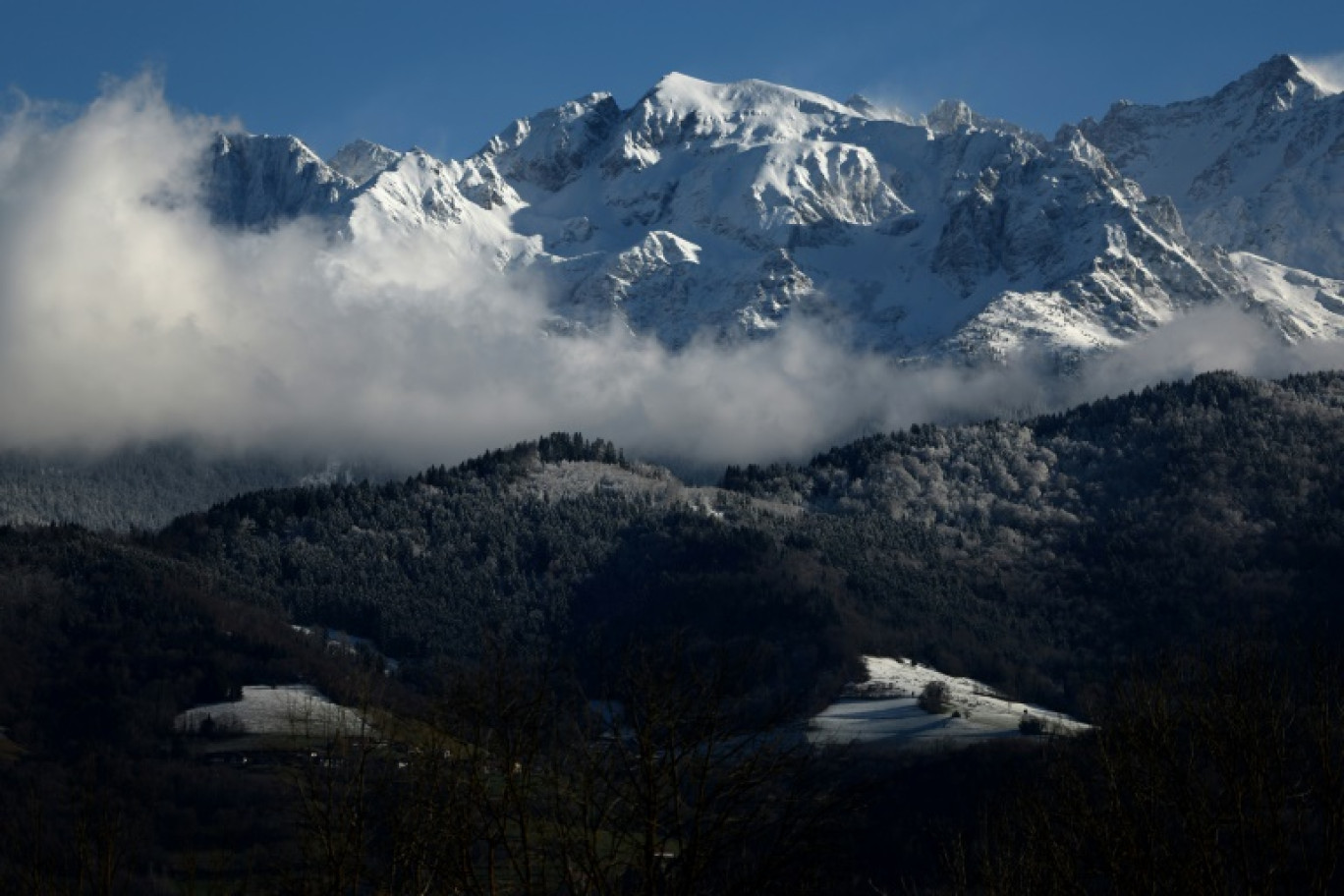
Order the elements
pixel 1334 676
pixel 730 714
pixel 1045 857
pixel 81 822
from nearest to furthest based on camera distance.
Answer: pixel 730 714 → pixel 81 822 → pixel 1045 857 → pixel 1334 676

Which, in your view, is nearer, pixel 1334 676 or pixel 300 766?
pixel 300 766

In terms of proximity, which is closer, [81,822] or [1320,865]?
[1320,865]

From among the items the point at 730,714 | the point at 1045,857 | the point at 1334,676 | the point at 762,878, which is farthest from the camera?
the point at 1334,676

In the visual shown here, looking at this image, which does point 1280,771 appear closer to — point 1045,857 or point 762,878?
point 1045,857

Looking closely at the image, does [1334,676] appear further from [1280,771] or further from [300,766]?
[300,766]

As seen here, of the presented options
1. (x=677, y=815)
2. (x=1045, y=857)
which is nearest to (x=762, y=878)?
(x=677, y=815)

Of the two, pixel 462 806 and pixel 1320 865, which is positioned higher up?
pixel 462 806

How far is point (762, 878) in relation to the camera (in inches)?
1743

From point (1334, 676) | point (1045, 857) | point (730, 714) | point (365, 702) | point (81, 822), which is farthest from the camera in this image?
point (1334, 676)

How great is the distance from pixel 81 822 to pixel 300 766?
Answer: 25.0 feet

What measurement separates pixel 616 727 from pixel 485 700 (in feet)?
15.2

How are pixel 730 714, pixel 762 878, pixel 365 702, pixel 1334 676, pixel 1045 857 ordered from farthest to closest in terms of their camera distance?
pixel 1334 676, pixel 1045 857, pixel 365 702, pixel 730 714, pixel 762 878

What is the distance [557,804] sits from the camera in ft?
149

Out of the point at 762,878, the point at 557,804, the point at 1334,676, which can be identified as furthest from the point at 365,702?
the point at 1334,676
